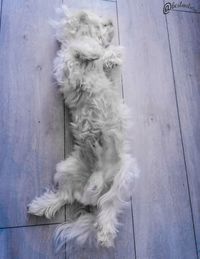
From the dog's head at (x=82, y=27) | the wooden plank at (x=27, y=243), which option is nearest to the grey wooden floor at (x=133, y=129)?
the wooden plank at (x=27, y=243)

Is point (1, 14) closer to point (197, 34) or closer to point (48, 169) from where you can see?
point (48, 169)

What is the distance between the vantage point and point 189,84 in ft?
4.91

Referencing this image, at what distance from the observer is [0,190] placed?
3.76ft

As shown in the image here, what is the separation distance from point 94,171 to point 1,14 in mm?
864

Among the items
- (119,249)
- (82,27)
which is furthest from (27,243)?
(82,27)

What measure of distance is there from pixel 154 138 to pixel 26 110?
61cm

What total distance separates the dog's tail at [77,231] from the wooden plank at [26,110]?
52 mm

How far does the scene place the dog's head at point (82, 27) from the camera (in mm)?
1268

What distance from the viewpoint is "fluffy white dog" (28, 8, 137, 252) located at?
106 cm

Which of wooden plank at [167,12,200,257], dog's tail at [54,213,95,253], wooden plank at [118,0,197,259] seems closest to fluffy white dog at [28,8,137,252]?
dog's tail at [54,213,95,253]

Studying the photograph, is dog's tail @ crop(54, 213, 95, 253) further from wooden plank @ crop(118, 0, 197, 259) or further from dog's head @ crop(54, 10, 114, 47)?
dog's head @ crop(54, 10, 114, 47)

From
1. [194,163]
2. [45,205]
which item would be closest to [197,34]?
[194,163]

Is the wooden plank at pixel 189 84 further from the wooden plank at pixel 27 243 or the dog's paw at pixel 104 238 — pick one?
the wooden plank at pixel 27 243

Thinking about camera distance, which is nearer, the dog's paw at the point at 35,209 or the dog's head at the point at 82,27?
the dog's paw at the point at 35,209
